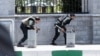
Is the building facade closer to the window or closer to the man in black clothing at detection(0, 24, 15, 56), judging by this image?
the window

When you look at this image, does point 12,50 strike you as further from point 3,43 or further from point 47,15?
point 47,15

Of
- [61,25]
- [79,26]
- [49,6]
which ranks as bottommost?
[79,26]

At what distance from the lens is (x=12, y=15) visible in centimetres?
1365

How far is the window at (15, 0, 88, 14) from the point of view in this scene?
14.4 m

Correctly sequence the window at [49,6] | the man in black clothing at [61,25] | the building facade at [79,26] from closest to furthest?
the man in black clothing at [61,25] → the building facade at [79,26] → the window at [49,6]

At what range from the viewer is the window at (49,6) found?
14.4 meters

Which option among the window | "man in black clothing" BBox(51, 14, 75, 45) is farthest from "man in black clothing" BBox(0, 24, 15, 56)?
the window

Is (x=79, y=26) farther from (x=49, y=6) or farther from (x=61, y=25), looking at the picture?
(x=49, y=6)

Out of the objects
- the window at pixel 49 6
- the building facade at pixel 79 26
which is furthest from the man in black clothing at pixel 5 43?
the window at pixel 49 6

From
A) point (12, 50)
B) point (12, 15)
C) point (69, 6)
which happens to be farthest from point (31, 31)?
point (12, 50)

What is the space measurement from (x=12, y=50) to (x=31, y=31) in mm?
10736

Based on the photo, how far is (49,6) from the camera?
47.3 ft

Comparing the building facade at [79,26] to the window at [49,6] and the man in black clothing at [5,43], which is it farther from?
the man in black clothing at [5,43]

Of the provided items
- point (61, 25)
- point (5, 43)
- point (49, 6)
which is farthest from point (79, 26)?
point (5, 43)
